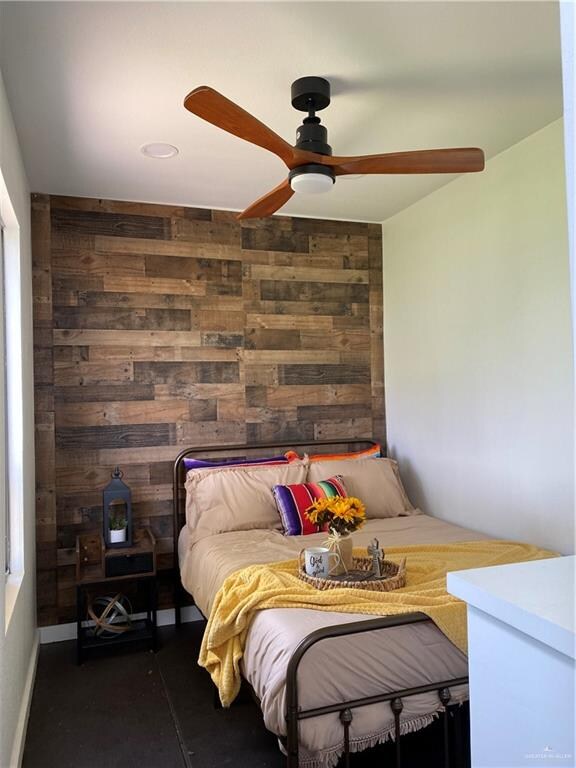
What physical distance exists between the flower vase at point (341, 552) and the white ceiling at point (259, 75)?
→ 1.83 meters

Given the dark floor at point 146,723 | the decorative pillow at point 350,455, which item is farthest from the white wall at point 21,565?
the decorative pillow at point 350,455

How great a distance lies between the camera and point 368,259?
4.43 meters

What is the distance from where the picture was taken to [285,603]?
2.22 m

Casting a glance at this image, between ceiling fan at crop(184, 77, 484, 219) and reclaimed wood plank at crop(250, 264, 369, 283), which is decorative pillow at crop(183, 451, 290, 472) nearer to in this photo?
reclaimed wood plank at crop(250, 264, 369, 283)

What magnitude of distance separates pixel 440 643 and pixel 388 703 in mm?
257

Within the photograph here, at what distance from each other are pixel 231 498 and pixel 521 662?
9.08ft

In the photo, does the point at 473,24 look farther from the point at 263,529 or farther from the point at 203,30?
the point at 263,529

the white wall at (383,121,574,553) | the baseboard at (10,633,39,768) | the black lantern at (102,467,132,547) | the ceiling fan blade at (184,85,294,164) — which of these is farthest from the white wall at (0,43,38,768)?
the white wall at (383,121,574,553)

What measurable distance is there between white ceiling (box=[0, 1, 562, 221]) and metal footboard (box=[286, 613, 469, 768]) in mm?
1962

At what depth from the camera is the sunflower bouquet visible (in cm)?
252

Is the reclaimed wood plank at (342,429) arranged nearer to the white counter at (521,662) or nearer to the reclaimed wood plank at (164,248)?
the reclaimed wood plank at (164,248)

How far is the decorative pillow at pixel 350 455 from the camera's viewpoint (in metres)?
4.05

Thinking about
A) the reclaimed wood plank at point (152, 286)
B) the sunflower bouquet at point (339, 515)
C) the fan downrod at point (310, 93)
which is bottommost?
the sunflower bouquet at point (339, 515)

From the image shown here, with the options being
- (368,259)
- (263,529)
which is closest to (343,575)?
(263,529)
